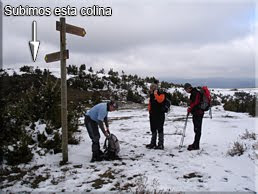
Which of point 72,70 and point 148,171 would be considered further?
point 72,70

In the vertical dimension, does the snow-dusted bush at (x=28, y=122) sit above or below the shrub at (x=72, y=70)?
below

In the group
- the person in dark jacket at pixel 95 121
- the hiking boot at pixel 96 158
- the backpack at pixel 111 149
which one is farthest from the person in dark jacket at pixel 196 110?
the hiking boot at pixel 96 158

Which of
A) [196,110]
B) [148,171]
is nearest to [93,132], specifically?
[148,171]

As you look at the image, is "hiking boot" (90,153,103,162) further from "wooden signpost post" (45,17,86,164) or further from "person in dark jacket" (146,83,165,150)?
"person in dark jacket" (146,83,165,150)

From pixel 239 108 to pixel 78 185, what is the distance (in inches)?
615

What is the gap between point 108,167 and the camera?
20.2 ft

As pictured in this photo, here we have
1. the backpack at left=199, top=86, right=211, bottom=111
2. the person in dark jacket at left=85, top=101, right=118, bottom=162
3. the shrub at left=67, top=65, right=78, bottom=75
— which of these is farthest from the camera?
the shrub at left=67, top=65, right=78, bottom=75

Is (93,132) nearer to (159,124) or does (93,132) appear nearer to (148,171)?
(148,171)

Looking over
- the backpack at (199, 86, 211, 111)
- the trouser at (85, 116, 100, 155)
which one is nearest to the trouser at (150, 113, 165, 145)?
the backpack at (199, 86, 211, 111)

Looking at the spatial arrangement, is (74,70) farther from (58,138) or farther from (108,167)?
(108,167)

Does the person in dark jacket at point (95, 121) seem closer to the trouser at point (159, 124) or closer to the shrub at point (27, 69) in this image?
the trouser at point (159, 124)

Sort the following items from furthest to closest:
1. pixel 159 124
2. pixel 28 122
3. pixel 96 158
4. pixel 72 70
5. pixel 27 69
Result: 1. pixel 72 70
2. pixel 27 69
3. pixel 28 122
4. pixel 159 124
5. pixel 96 158

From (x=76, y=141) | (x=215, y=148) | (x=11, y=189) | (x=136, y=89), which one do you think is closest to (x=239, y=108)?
(x=136, y=89)

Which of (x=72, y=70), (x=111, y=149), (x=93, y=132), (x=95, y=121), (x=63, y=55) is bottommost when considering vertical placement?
(x=111, y=149)
